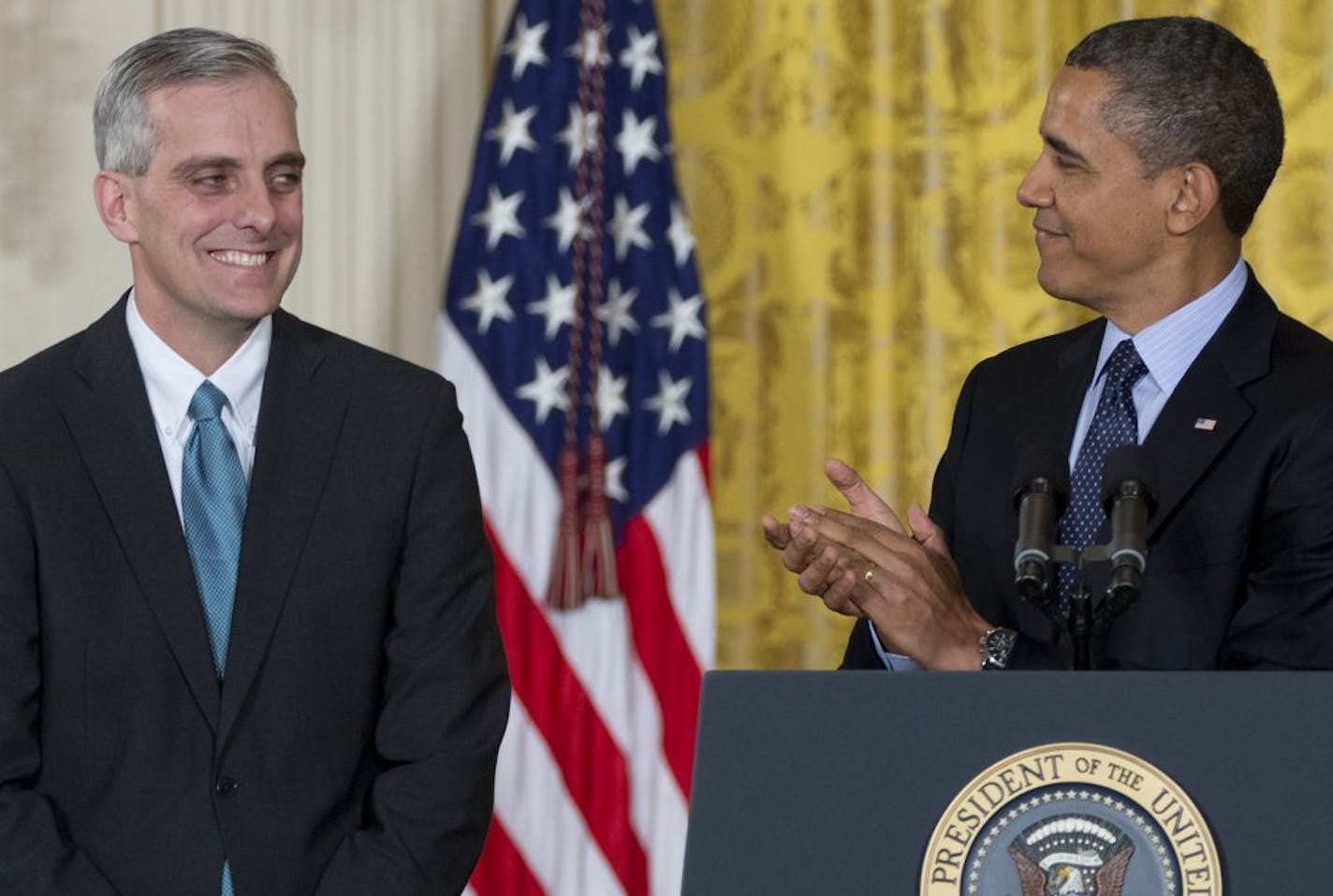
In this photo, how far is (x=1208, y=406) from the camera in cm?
246

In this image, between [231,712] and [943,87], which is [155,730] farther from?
[943,87]

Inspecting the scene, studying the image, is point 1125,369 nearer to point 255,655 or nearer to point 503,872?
point 255,655

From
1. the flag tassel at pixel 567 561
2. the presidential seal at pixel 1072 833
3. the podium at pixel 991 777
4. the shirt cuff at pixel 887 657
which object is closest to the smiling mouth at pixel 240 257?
the shirt cuff at pixel 887 657

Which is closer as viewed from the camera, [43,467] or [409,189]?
[43,467]

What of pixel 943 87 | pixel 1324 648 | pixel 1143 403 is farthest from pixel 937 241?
pixel 1324 648

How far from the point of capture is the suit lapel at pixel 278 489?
233cm

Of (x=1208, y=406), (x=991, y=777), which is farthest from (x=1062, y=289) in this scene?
(x=991, y=777)

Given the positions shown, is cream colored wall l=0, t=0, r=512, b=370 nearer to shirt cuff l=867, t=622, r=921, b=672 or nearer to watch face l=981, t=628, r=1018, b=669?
shirt cuff l=867, t=622, r=921, b=672

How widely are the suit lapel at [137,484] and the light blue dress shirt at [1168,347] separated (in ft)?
2.83

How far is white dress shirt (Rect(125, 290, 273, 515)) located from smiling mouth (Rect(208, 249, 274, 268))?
0.12 metres

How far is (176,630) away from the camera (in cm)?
231

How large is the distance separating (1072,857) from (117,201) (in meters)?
1.52

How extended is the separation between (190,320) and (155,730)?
517mm

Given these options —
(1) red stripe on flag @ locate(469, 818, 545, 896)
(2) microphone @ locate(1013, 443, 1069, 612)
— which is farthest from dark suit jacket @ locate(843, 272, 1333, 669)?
(1) red stripe on flag @ locate(469, 818, 545, 896)
